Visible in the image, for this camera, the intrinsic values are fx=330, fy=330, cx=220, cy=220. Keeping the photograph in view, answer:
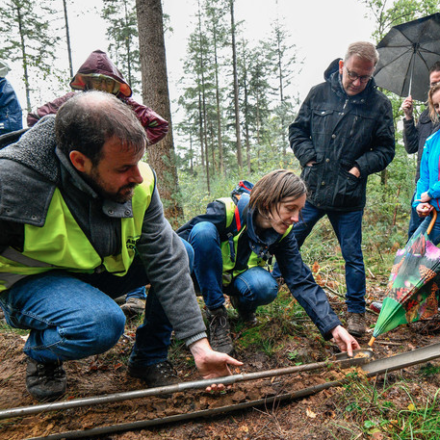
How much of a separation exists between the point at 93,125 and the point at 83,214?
1.41 ft

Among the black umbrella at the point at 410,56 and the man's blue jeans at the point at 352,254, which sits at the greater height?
the black umbrella at the point at 410,56

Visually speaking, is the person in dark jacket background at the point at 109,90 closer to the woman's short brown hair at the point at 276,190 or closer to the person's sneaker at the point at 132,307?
the person's sneaker at the point at 132,307

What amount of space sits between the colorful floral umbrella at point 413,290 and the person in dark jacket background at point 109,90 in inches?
70.9

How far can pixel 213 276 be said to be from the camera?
2.16 m

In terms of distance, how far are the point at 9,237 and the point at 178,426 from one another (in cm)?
116

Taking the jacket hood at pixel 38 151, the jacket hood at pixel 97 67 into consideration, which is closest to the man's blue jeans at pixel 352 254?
the jacket hood at pixel 38 151

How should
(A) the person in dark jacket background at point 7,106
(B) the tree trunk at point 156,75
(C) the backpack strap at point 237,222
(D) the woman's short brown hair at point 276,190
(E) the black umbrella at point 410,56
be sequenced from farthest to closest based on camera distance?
1. (B) the tree trunk at point 156,75
2. (E) the black umbrella at point 410,56
3. (A) the person in dark jacket background at point 7,106
4. (C) the backpack strap at point 237,222
5. (D) the woman's short brown hair at point 276,190

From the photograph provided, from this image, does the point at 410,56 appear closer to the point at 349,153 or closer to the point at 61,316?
the point at 349,153

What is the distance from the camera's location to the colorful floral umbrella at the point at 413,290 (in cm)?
211

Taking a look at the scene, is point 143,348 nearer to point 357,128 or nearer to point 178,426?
point 178,426

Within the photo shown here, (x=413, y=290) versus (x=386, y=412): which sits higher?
(x=413, y=290)

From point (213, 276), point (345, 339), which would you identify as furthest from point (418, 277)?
point (213, 276)

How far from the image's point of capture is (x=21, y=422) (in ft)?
5.08

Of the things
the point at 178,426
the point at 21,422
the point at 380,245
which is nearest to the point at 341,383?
the point at 178,426
